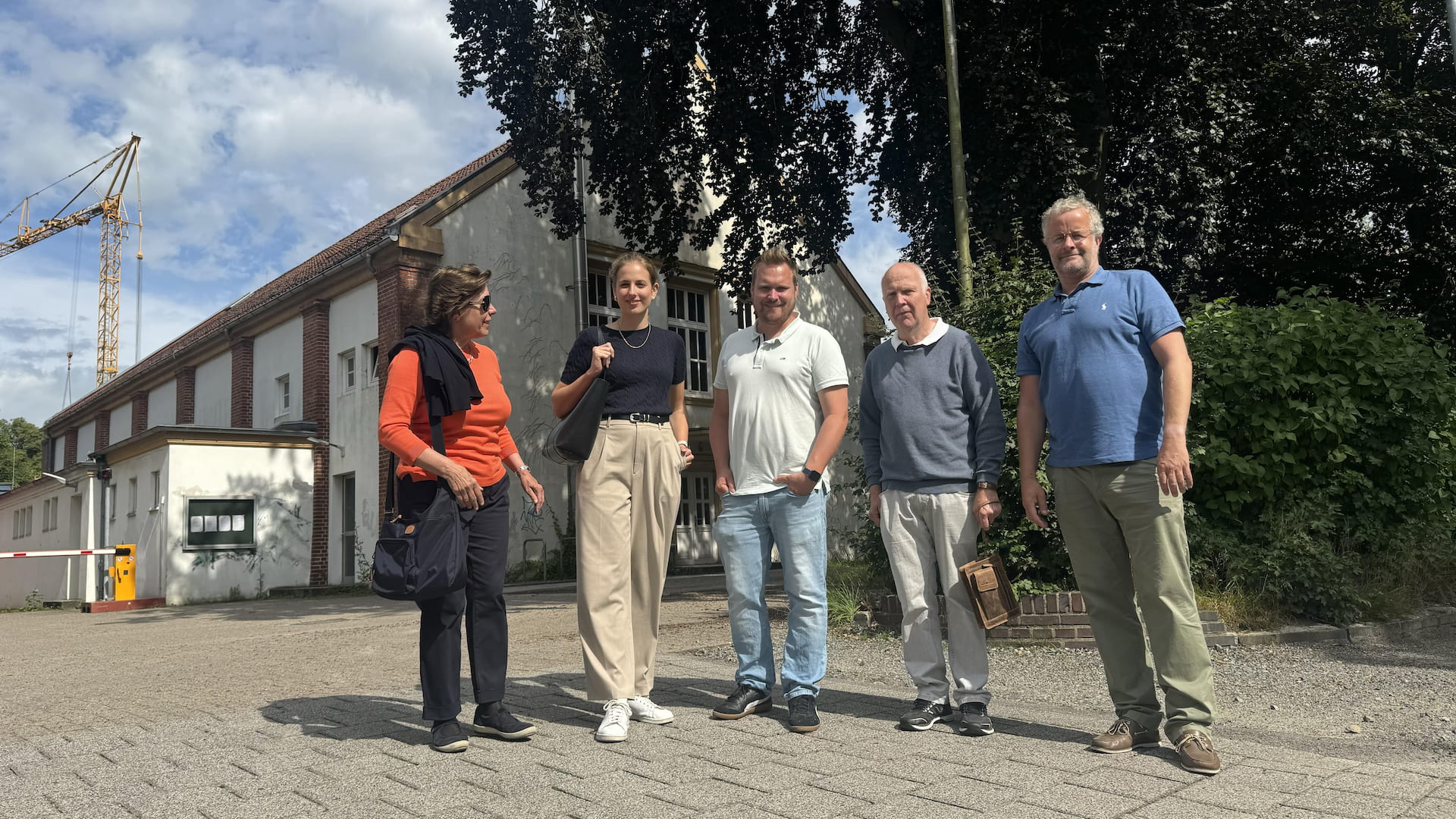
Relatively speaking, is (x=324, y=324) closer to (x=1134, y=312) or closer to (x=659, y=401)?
(x=659, y=401)

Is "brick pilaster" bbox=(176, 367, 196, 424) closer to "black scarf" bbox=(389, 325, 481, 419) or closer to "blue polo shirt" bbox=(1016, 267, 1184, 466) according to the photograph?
"black scarf" bbox=(389, 325, 481, 419)

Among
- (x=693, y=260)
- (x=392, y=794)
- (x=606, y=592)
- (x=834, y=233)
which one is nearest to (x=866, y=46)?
(x=834, y=233)

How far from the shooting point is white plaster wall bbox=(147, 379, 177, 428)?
96.9ft

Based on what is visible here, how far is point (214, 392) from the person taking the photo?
89.1 feet

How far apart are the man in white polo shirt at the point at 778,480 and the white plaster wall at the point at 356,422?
55.7ft

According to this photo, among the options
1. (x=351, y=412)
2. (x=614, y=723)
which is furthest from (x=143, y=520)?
(x=614, y=723)

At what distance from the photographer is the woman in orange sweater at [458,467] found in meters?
3.92

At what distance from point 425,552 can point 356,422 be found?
61.6ft

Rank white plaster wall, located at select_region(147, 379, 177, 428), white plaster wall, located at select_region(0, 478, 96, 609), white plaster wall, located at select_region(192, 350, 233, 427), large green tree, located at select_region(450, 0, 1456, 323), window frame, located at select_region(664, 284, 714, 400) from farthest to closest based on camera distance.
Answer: white plaster wall, located at select_region(147, 379, 177, 428)
white plaster wall, located at select_region(192, 350, 233, 427)
white plaster wall, located at select_region(0, 478, 96, 609)
window frame, located at select_region(664, 284, 714, 400)
large green tree, located at select_region(450, 0, 1456, 323)

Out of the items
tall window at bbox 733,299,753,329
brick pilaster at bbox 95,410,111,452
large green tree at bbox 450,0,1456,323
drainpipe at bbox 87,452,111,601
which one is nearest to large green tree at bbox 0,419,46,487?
brick pilaster at bbox 95,410,111,452

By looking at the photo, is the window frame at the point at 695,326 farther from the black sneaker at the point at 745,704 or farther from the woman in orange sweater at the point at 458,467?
the woman in orange sweater at the point at 458,467

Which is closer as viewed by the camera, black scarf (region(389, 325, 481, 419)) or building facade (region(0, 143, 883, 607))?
black scarf (region(389, 325, 481, 419))

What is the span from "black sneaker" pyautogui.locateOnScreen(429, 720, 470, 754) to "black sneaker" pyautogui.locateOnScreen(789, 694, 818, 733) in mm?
1317

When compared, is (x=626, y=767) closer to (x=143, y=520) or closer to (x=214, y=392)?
(x=143, y=520)
